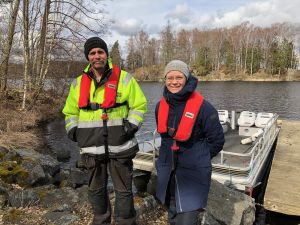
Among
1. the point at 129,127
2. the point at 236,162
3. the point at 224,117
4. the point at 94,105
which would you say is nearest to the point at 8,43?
the point at 224,117

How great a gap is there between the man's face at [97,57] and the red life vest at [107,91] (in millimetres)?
165

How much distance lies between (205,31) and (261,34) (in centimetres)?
1669

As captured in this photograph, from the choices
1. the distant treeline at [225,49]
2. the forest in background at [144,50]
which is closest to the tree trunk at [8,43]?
the forest in background at [144,50]

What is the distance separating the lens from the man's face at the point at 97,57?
3.88 meters

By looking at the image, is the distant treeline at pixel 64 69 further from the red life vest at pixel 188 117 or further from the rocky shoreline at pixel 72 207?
the red life vest at pixel 188 117

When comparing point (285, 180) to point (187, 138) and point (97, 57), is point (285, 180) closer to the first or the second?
point (187, 138)

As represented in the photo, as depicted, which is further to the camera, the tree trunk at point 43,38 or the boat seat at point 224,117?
the tree trunk at point 43,38

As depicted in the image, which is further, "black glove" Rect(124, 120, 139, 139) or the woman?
"black glove" Rect(124, 120, 139, 139)

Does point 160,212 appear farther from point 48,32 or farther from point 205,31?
point 205,31

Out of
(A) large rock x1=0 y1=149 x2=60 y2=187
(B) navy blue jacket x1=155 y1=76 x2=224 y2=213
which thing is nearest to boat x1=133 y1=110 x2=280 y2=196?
(A) large rock x1=0 y1=149 x2=60 y2=187

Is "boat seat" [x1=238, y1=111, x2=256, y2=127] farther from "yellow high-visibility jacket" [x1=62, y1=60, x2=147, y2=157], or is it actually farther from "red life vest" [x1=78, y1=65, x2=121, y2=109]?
"red life vest" [x1=78, y1=65, x2=121, y2=109]

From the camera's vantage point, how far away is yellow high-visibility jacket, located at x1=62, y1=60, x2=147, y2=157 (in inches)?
153

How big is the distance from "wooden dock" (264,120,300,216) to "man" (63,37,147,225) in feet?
14.2

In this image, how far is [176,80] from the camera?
11.6ft
